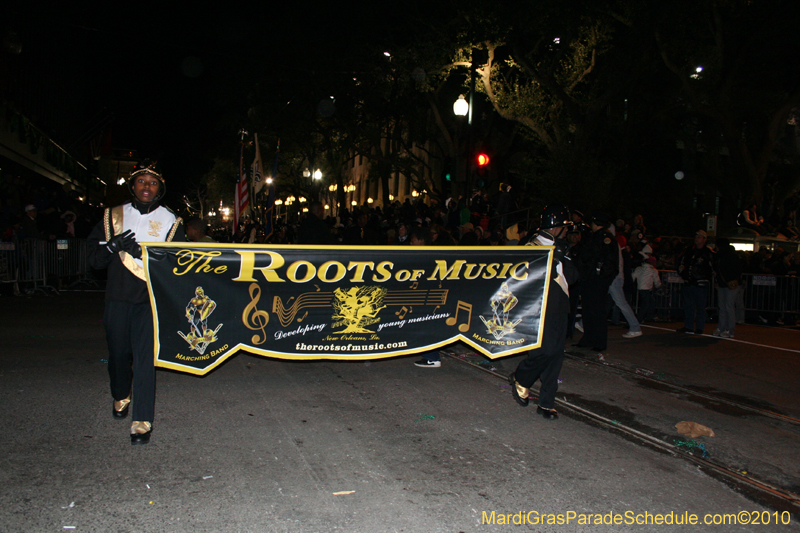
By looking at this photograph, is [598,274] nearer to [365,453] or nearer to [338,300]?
[338,300]

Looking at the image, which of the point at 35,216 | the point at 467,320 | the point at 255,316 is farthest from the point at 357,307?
the point at 35,216

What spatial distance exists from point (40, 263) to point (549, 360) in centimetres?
1303

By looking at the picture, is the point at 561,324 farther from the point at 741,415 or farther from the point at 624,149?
the point at 624,149

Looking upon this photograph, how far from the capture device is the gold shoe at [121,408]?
4.82 metres

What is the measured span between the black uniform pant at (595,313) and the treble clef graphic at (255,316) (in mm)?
5538

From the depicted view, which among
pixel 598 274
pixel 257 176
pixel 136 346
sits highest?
pixel 257 176

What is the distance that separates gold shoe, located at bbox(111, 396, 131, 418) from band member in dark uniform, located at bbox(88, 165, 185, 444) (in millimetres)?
121

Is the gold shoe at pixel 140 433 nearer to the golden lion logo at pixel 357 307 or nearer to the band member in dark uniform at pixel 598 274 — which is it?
the golden lion logo at pixel 357 307

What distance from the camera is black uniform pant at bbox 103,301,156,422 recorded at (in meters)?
4.45

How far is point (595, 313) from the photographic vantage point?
8.99 meters

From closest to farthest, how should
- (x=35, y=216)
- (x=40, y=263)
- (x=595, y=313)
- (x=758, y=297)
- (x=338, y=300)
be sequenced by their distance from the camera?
(x=338, y=300) < (x=595, y=313) < (x=758, y=297) < (x=40, y=263) < (x=35, y=216)

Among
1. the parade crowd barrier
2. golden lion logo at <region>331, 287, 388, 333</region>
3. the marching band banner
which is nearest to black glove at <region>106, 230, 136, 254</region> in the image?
the marching band banner

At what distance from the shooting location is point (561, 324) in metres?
5.48

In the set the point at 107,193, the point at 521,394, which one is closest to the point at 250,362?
the point at 521,394
